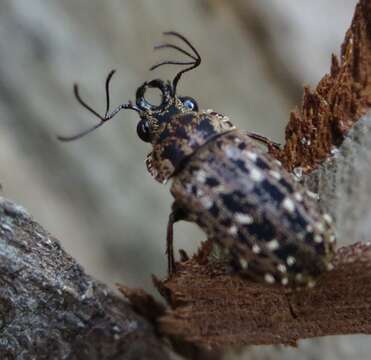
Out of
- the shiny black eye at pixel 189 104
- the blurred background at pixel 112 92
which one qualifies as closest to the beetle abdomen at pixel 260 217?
the shiny black eye at pixel 189 104

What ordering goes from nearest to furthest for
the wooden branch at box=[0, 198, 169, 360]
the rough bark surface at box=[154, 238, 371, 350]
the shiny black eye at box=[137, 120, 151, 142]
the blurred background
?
the wooden branch at box=[0, 198, 169, 360], the rough bark surface at box=[154, 238, 371, 350], the shiny black eye at box=[137, 120, 151, 142], the blurred background

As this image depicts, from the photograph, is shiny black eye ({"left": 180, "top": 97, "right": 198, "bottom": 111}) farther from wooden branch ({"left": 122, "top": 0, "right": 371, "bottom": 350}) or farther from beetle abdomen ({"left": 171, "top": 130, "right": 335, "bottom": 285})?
wooden branch ({"left": 122, "top": 0, "right": 371, "bottom": 350})

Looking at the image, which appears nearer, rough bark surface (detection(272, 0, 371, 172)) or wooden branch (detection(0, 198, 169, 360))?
wooden branch (detection(0, 198, 169, 360))

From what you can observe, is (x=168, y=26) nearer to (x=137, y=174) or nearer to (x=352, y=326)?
(x=137, y=174)

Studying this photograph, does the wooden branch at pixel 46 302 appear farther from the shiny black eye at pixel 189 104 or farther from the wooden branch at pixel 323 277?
the shiny black eye at pixel 189 104

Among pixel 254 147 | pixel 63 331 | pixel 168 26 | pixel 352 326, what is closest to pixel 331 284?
pixel 352 326

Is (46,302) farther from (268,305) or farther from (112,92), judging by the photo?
(112,92)

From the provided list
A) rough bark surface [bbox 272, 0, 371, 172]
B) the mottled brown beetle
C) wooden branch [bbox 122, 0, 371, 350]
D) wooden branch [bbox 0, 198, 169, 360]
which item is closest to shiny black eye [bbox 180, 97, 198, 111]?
the mottled brown beetle
